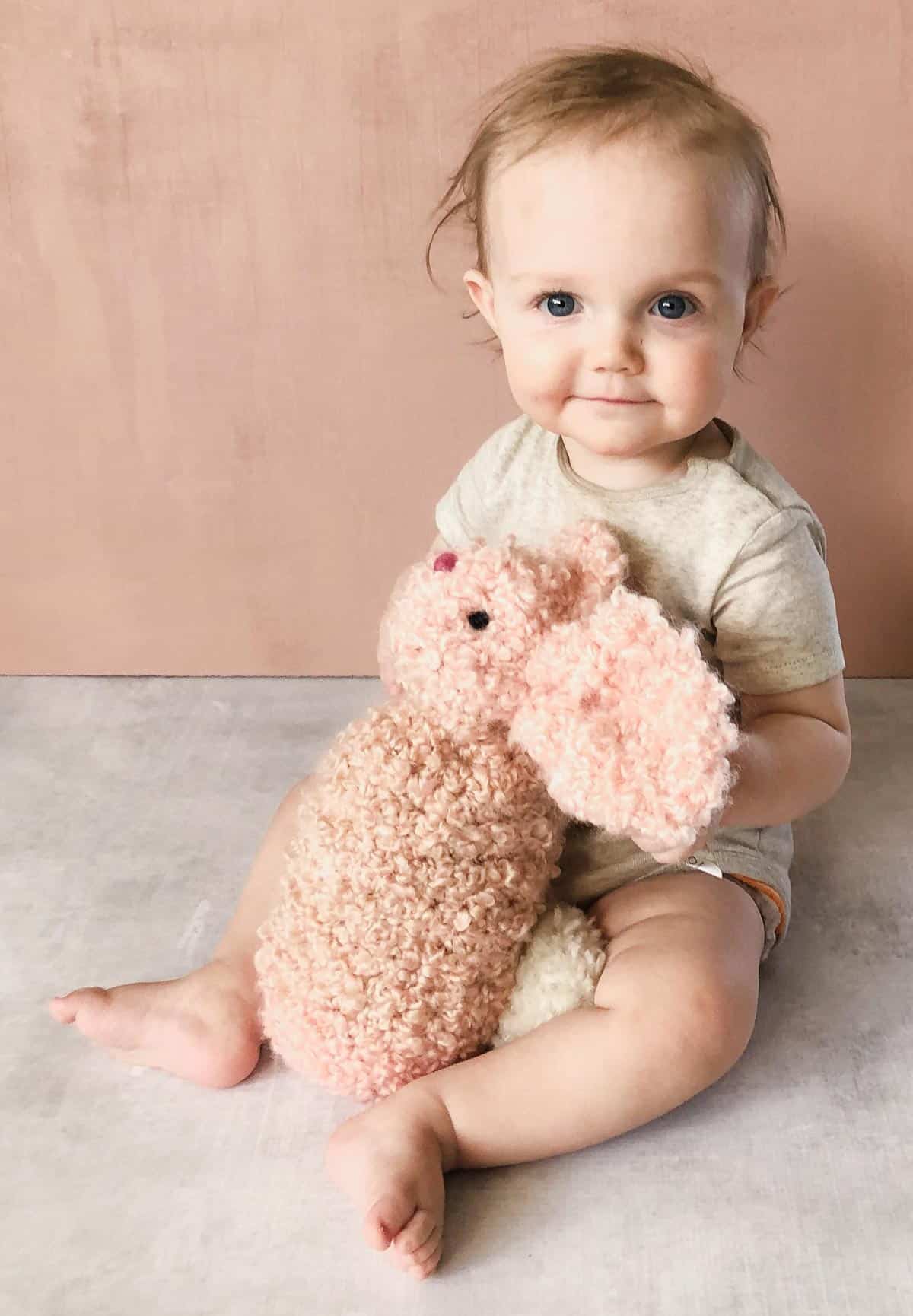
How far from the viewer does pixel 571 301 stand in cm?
79

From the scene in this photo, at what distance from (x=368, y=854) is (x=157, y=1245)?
22 cm

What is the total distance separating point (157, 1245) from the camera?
719 millimetres

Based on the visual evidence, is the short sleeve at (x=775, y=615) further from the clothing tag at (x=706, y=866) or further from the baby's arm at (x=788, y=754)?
the clothing tag at (x=706, y=866)

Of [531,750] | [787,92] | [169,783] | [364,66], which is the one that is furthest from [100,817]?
[787,92]

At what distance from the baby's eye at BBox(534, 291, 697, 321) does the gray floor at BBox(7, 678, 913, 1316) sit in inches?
16.6

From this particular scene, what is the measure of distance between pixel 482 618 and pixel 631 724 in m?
0.11

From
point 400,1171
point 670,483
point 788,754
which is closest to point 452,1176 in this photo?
point 400,1171

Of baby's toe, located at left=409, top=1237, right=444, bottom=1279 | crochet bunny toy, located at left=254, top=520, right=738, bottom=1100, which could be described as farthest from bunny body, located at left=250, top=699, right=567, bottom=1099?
baby's toe, located at left=409, top=1237, right=444, bottom=1279

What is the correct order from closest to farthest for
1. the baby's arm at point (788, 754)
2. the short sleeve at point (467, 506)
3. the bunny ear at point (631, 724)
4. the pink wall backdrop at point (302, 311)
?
the bunny ear at point (631, 724)
the baby's arm at point (788, 754)
the short sleeve at point (467, 506)
the pink wall backdrop at point (302, 311)

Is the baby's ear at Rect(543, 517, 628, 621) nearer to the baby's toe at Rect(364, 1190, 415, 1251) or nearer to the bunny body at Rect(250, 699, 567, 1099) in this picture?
the bunny body at Rect(250, 699, 567, 1099)

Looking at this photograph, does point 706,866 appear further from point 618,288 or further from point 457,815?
point 618,288

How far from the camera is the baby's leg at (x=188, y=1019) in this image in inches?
32.7

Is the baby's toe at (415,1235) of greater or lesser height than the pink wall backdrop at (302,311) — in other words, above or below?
below

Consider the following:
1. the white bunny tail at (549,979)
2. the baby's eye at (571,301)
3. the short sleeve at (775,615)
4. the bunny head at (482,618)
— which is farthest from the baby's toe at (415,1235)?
the baby's eye at (571,301)
